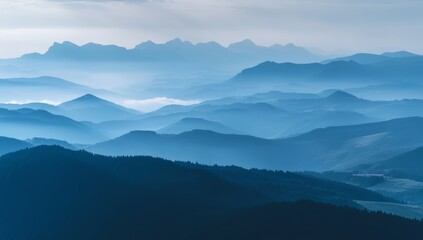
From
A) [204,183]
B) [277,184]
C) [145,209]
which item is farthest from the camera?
[277,184]

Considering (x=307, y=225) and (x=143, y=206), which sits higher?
(x=143, y=206)

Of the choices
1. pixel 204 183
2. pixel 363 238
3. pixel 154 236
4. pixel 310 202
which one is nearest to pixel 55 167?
pixel 204 183

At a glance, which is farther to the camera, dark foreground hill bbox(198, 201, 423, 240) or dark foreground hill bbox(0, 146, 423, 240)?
dark foreground hill bbox(0, 146, 423, 240)

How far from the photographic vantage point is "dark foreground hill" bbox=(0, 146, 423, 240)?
368 ft

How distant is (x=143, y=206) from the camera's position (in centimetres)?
13025

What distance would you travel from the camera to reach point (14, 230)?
136375 millimetres

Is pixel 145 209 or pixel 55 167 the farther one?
pixel 55 167

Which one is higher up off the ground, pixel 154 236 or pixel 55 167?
pixel 55 167

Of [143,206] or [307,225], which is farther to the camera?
[143,206]

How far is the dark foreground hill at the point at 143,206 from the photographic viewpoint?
368ft

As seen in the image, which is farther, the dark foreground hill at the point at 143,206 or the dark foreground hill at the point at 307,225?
the dark foreground hill at the point at 143,206

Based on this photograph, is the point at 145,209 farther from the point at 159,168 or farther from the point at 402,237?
the point at 402,237

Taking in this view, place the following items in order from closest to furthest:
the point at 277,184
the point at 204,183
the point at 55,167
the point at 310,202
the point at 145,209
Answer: the point at 310,202 → the point at 145,209 → the point at 204,183 → the point at 55,167 → the point at 277,184

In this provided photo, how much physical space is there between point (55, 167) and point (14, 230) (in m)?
17.2
